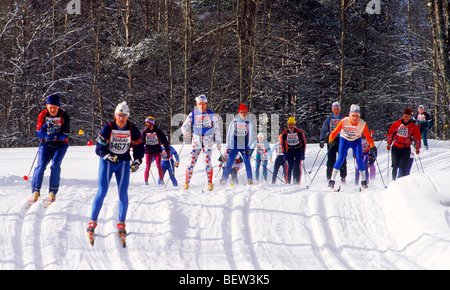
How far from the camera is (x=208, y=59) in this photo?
25.7 meters

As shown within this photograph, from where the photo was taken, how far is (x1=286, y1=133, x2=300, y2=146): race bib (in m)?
10.5

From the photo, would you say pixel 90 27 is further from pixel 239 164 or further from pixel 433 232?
pixel 433 232

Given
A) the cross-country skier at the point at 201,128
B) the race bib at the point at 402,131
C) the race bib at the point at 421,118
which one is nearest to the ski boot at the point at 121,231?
the cross-country skier at the point at 201,128

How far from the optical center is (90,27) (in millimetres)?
26453

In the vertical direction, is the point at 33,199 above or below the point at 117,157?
below

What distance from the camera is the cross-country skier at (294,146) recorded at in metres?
10.5

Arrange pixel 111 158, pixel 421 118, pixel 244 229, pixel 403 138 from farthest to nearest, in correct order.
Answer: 1. pixel 421 118
2. pixel 403 138
3. pixel 244 229
4. pixel 111 158

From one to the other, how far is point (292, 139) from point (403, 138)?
2.73 meters

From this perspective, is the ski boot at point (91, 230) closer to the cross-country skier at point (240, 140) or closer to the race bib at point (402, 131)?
the cross-country skier at point (240, 140)

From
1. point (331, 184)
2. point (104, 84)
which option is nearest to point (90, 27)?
point (104, 84)

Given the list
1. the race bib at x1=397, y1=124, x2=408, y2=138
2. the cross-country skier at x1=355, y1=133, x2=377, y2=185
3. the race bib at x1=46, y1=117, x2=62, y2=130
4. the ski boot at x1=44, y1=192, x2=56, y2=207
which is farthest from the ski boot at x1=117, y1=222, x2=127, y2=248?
the race bib at x1=397, y1=124, x2=408, y2=138
